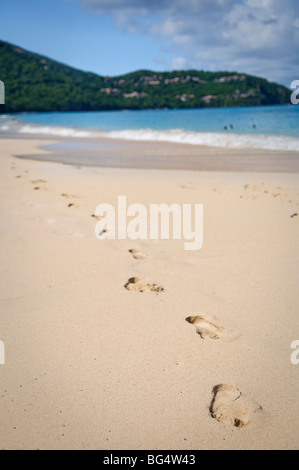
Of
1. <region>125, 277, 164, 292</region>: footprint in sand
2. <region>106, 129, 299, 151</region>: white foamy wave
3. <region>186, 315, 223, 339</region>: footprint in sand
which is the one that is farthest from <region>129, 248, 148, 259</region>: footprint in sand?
<region>106, 129, 299, 151</region>: white foamy wave

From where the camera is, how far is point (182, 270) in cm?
243

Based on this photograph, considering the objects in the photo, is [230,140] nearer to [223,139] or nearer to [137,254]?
[223,139]

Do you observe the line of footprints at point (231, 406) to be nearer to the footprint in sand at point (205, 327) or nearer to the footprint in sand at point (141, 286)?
the footprint in sand at point (205, 327)

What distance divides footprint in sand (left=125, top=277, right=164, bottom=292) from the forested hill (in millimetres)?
72923

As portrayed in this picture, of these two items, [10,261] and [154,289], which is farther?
[10,261]

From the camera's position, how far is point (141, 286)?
7.14 ft

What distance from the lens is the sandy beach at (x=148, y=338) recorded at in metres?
1.21

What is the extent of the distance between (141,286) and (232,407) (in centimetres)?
105

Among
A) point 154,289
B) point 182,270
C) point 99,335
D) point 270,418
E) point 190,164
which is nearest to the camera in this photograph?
point 270,418

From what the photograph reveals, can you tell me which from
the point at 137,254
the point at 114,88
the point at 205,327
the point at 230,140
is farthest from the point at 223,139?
the point at 114,88

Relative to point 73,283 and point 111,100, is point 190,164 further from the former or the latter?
point 111,100
